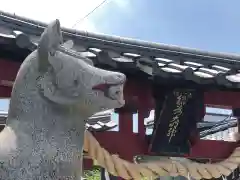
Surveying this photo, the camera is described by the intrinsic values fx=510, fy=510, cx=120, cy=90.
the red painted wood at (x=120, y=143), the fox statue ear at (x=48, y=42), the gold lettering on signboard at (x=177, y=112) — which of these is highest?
the fox statue ear at (x=48, y=42)

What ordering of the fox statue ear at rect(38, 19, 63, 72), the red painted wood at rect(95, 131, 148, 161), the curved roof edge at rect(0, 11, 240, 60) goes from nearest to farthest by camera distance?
the fox statue ear at rect(38, 19, 63, 72), the curved roof edge at rect(0, 11, 240, 60), the red painted wood at rect(95, 131, 148, 161)

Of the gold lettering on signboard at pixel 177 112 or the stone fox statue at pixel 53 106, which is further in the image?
the gold lettering on signboard at pixel 177 112

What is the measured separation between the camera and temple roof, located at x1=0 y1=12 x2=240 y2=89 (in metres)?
3.46

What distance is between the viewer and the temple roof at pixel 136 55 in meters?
3.46

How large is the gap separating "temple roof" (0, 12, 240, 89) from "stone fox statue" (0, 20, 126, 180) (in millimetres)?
1238

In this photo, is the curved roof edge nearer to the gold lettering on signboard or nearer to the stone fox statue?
the gold lettering on signboard

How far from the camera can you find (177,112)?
4.29 m

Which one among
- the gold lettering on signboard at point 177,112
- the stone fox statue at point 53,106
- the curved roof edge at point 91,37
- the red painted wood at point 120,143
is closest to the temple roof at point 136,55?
the curved roof edge at point 91,37

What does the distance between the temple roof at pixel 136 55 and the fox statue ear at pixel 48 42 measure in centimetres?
126

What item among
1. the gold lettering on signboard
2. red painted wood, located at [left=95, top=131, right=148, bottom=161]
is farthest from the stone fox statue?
the gold lettering on signboard

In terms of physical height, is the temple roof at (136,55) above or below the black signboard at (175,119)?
above

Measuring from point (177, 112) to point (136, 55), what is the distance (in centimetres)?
68

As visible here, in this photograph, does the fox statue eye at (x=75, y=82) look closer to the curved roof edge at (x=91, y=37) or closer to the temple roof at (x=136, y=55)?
the temple roof at (x=136, y=55)

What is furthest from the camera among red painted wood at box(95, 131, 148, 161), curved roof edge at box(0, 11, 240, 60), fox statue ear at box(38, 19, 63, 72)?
red painted wood at box(95, 131, 148, 161)
